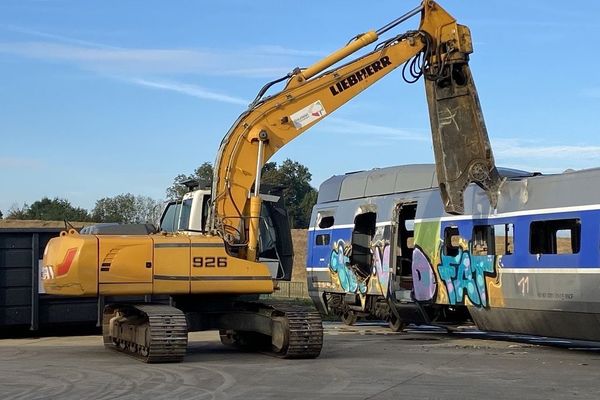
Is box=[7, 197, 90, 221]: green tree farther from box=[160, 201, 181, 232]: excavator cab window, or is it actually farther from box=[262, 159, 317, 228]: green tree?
box=[160, 201, 181, 232]: excavator cab window

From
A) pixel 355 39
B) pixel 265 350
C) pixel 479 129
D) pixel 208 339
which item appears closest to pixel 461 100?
pixel 479 129

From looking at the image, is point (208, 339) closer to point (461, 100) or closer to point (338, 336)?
point (338, 336)

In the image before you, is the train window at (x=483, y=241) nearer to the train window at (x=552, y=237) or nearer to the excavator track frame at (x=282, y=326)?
the train window at (x=552, y=237)

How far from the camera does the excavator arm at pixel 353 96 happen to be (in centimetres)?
1509

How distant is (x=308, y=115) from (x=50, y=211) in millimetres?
72870

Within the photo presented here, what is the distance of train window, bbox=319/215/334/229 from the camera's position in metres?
23.0

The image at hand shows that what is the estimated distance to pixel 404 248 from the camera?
67.2 feet

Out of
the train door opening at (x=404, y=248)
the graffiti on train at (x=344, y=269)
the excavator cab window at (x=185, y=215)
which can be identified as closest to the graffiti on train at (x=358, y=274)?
the graffiti on train at (x=344, y=269)

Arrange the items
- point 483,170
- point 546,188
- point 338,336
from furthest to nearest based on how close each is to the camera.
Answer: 1. point 338,336
2. point 483,170
3. point 546,188

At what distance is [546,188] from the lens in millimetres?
15492

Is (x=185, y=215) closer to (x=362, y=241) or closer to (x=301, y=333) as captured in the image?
(x=301, y=333)

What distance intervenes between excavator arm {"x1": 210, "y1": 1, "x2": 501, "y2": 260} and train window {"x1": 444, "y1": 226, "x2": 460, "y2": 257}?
69 centimetres

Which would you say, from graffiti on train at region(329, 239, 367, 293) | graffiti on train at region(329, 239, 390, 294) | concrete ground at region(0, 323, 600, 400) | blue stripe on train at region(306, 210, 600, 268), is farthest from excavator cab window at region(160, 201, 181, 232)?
graffiti on train at region(329, 239, 367, 293)

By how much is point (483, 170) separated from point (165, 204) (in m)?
6.23
